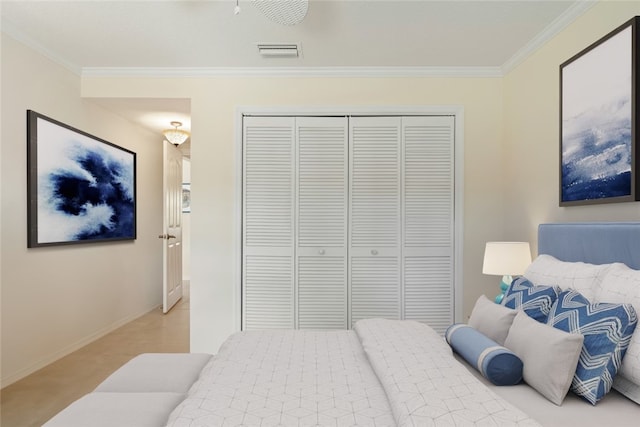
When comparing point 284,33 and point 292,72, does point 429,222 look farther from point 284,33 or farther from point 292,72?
point 284,33

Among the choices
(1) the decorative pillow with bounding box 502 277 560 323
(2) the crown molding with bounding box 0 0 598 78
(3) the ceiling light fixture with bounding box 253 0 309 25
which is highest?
(2) the crown molding with bounding box 0 0 598 78

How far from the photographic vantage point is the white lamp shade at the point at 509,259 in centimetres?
276

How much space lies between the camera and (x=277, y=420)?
1221 millimetres

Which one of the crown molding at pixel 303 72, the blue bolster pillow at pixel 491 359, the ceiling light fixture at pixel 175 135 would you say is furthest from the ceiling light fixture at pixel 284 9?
the ceiling light fixture at pixel 175 135

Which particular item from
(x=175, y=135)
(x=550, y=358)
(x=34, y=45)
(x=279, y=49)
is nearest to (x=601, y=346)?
(x=550, y=358)

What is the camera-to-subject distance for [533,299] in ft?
6.07

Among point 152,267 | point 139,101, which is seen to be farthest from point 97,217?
point 152,267

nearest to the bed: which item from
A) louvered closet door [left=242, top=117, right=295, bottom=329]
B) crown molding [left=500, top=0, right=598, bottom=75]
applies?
crown molding [left=500, top=0, right=598, bottom=75]

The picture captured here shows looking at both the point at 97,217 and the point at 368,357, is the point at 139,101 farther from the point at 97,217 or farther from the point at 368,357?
the point at 368,357

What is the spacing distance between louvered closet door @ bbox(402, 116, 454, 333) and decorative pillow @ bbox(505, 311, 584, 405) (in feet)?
6.48

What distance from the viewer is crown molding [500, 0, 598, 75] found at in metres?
2.43

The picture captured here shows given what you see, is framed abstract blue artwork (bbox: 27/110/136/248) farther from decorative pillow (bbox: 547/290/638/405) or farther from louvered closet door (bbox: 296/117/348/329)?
decorative pillow (bbox: 547/290/638/405)

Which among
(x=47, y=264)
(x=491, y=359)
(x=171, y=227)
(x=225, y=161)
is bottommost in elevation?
(x=491, y=359)

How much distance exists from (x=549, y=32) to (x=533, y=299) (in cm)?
198
